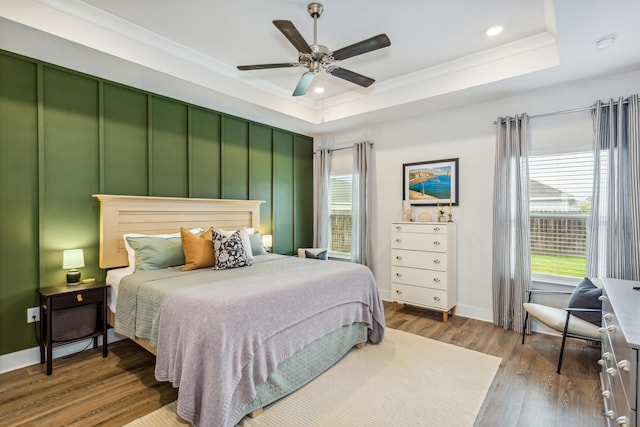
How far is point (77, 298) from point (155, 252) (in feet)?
2.34

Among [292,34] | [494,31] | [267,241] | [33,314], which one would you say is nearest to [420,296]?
[267,241]

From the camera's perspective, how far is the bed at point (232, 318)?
1.83 m

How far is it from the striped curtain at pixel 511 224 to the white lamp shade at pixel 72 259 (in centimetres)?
439

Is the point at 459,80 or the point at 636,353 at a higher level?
the point at 459,80

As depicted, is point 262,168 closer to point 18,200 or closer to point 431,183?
point 431,183

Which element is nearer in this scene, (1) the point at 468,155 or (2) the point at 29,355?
(2) the point at 29,355

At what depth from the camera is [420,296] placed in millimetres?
4086

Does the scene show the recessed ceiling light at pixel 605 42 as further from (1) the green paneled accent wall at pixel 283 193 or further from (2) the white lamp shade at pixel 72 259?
(2) the white lamp shade at pixel 72 259

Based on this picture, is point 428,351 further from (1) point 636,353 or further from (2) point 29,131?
(2) point 29,131

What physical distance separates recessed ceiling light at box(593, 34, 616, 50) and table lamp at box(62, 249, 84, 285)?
482cm

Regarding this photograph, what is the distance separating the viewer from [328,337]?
8.75 ft

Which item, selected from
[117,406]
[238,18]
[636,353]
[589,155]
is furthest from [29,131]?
[589,155]

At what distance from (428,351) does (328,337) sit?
1.10m

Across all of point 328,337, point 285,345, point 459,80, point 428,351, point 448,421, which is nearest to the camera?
point 448,421
